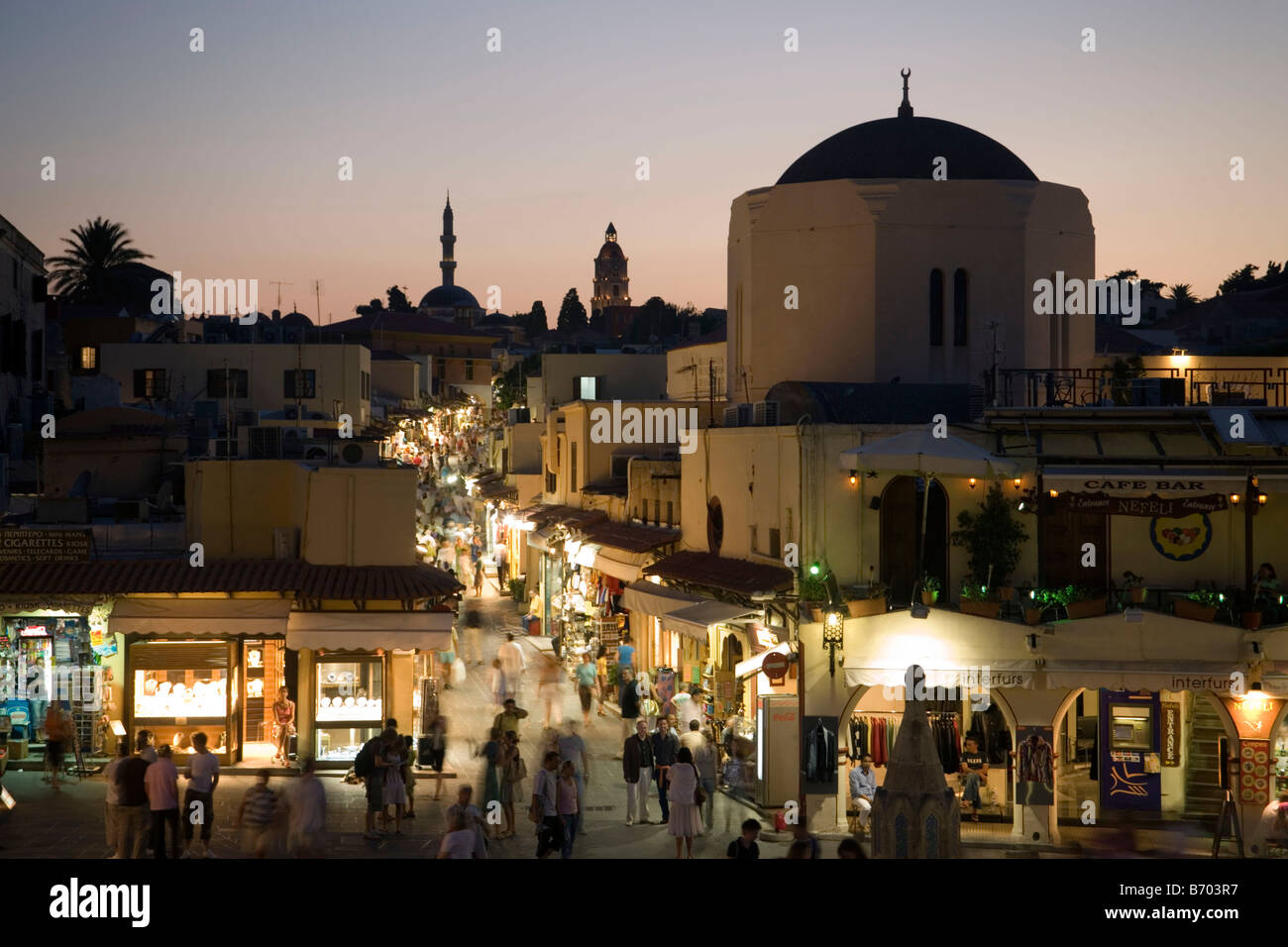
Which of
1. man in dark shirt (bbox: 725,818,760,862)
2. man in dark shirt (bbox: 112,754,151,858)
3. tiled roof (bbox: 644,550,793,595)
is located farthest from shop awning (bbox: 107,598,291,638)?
man in dark shirt (bbox: 725,818,760,862)

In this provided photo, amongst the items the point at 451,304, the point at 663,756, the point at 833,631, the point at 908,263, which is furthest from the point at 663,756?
the point at 451,304

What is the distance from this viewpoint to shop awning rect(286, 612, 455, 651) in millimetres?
22672

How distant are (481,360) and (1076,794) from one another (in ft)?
333

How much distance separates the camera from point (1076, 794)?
73.7 feet

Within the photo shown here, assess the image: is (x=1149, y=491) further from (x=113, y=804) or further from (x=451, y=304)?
(x=451, y=304)

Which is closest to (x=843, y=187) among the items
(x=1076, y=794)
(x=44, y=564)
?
(x=1076, y=794)

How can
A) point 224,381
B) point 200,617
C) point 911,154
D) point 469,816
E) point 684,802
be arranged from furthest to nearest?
point 224,381, point 911,154, point 200,617, point 684,802, point 469,816

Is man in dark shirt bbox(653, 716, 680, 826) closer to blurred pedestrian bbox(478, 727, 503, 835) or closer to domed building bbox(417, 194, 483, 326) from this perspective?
blurred pedestrian bbox(478, 727, 503, 835)

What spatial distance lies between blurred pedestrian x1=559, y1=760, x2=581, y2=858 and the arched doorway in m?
6.41

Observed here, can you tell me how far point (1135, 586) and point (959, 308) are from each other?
8517 millimetres

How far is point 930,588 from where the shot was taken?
862 inches
